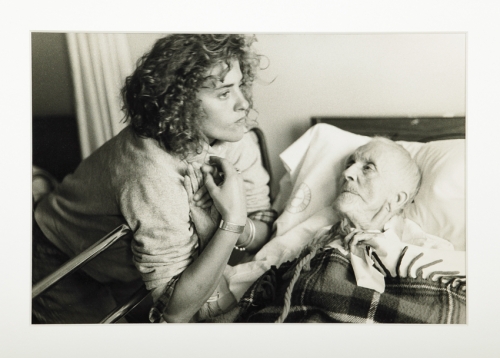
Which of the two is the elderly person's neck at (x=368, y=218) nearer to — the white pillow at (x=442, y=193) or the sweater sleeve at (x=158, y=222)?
the white pillow at (x=442, y=193)

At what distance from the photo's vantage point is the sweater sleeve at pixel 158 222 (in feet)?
4.71

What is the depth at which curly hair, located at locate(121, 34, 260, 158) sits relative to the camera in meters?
1.43

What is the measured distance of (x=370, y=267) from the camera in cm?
143

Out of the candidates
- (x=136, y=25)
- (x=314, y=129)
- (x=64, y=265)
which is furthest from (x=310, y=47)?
(x=64, y=265)

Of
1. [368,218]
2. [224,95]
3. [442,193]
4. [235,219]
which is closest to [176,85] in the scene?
[224,95]

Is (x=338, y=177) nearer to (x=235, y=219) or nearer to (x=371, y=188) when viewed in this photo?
(x=371, y=188)

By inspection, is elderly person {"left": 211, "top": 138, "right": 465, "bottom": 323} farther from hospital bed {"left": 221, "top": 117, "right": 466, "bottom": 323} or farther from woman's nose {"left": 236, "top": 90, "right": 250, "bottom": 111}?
woman's nose {"left": 236, "top": 90, "right": 250, "bottom": 111}

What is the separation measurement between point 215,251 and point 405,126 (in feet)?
2.15

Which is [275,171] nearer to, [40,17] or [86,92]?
[86,92]

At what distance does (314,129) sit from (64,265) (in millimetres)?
825

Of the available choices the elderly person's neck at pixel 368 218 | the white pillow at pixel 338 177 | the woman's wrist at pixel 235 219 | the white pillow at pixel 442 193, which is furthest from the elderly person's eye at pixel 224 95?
the white pillow at pixel 442 193

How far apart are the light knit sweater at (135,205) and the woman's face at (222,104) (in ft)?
0.13

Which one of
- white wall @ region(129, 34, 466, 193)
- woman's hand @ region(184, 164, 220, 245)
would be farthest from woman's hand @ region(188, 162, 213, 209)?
white wall @ region(129, 34, 466, 193)

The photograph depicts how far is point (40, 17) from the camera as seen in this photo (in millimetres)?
1485
